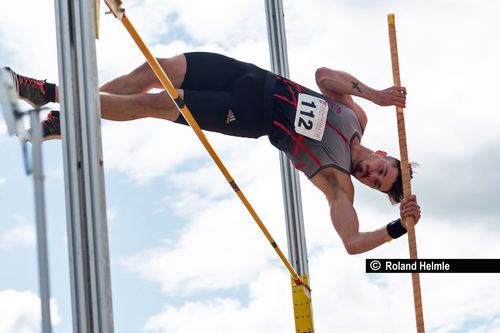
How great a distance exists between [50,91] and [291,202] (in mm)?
2150

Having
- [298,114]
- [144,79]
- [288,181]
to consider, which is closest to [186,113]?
[144,79]

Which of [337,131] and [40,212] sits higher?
[337,131]

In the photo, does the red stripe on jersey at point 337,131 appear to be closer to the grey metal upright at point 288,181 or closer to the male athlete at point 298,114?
the male athlete at point 298,114

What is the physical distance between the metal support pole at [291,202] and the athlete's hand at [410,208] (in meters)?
0.99

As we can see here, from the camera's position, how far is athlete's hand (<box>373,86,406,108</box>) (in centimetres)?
506

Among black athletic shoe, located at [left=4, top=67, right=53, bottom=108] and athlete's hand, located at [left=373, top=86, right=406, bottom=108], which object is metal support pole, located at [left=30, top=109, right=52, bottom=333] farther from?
athlete's hand, located at [left=373, top=86, right=406, bottom=108]

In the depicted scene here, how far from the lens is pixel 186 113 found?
4.24 meters

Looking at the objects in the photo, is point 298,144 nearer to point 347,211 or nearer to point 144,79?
point 347,211

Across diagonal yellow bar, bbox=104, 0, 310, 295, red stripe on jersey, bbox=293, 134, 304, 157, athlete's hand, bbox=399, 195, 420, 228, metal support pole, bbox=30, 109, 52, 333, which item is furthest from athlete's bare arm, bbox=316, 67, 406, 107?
metal support pole, bbox=30, 109, 52, 333

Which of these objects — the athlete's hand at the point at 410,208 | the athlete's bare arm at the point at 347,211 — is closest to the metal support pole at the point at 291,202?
the athlete's bare arm at the point at 347,211

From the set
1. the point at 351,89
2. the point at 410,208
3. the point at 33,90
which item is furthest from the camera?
the point at 351,89

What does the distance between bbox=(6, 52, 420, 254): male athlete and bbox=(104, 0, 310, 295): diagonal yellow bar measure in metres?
0.26
